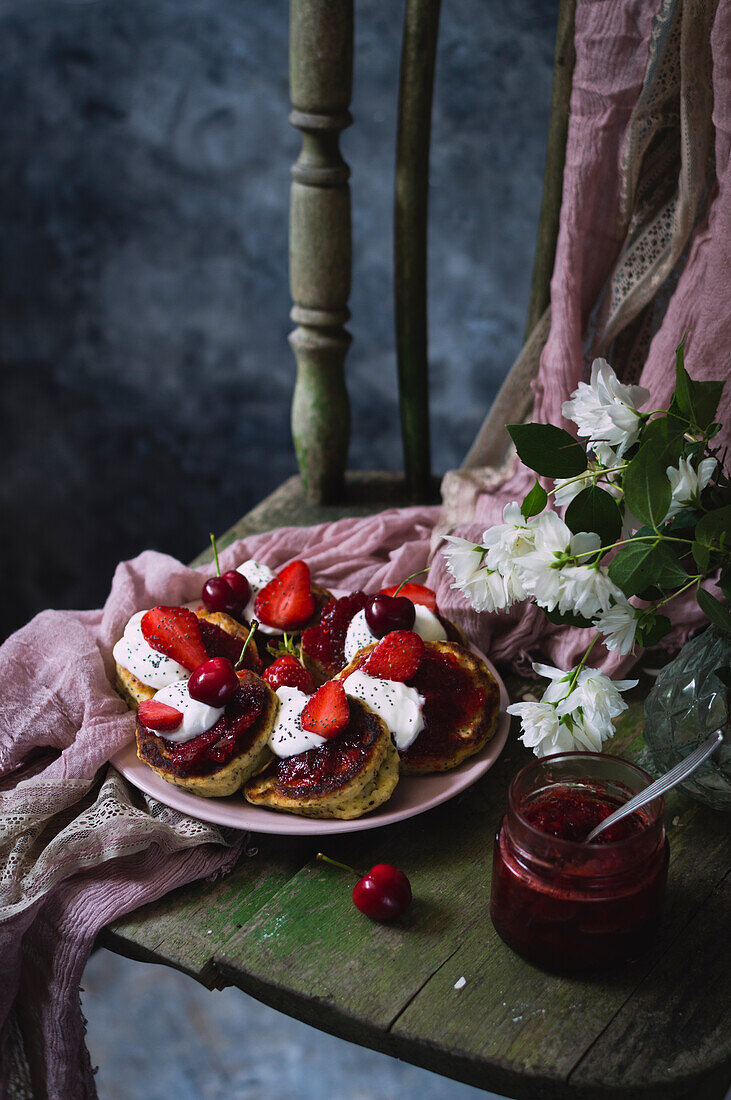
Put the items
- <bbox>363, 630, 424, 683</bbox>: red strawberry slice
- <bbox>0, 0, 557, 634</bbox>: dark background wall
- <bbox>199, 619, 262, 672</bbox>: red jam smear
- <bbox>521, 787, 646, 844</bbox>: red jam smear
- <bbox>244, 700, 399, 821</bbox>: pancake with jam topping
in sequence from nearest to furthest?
<bbox>521, 787, 646, 844</bbox>: red jam smear < <bbox>244, 700, 399, 821</bbox>: pancake with jam topping < <bbox>363, 630, 424, 683</bbox>: red strawberry slice < <bbox>199, 619, 262, 672</bbox>: red jam smear < <bbox>0, 0, 557, 634</bbox>: dark background wall

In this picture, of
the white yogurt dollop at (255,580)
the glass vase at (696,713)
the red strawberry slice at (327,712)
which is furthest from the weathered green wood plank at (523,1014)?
the white yogurt dollop at (255,580)

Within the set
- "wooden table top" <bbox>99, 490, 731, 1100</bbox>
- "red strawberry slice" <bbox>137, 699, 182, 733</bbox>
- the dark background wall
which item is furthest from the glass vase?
the dark background wall

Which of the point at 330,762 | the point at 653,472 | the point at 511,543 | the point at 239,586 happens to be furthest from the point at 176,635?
the point at 653,472

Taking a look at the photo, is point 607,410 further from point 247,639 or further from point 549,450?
point 247,639

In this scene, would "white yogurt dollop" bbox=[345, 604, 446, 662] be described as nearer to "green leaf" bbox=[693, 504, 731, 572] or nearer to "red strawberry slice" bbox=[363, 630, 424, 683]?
"red strawberry slice" bbox=[363, 630, 424, 683]

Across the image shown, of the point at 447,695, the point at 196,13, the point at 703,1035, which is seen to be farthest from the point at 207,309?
the point at 703,1035

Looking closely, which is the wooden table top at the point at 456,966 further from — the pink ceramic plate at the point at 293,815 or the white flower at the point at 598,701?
the white flower at the point at 598,701
